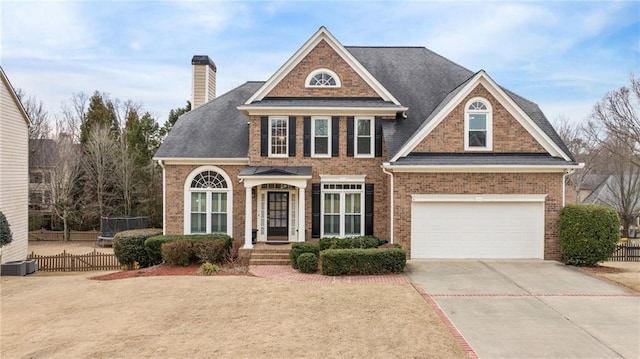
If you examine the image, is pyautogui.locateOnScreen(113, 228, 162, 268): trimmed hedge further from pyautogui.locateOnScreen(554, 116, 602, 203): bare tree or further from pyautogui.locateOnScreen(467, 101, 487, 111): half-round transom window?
pyautogui.locateOnScreen(554, 116, 602, 203): bare tree

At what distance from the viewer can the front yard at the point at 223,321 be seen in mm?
8070

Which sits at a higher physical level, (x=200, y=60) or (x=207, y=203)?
(x=200, y=60)

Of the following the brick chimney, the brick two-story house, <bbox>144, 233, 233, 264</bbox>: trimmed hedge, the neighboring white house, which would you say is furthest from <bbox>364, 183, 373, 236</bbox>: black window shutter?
the neighboring white house

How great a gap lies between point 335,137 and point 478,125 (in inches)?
217

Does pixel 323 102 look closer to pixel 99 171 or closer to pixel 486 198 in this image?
pixel 486 198

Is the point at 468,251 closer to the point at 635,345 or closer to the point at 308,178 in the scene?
the point at 308,178

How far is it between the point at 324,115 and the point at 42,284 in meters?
11.6

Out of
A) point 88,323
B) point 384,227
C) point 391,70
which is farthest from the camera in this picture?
point 391,70

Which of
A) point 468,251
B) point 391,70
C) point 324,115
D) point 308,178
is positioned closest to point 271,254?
point 308,178

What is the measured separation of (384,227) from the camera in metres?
18.0

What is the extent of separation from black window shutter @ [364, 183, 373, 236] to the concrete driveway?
2795 millimetres

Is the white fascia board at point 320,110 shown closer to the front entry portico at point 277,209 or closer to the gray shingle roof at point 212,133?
the gray shingle roof at point 212,133

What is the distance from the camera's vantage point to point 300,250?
1527 centimetres

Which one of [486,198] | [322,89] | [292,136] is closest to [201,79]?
[292,136]
